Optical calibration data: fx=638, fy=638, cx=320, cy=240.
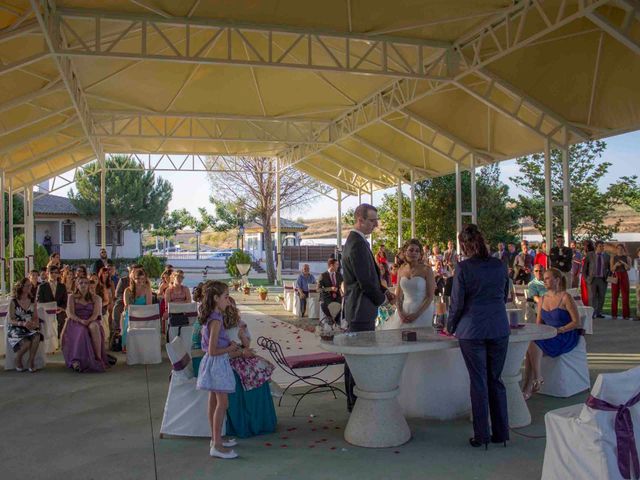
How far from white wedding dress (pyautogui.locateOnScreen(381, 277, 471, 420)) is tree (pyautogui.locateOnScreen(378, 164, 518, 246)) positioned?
1763cm

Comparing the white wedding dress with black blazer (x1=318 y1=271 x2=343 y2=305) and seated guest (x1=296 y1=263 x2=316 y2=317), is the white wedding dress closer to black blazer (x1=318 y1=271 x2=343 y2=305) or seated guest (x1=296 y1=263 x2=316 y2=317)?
black blazer (x1=318 y1=271 x2=343 y2=305)

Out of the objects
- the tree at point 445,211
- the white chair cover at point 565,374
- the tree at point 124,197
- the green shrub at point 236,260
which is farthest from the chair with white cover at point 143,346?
the tree at point 124,197

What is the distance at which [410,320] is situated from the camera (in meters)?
6.35

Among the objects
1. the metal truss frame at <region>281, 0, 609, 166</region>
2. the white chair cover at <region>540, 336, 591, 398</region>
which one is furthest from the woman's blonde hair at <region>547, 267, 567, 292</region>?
the metal truss frame at <region>281, 0, 609, 166</region>

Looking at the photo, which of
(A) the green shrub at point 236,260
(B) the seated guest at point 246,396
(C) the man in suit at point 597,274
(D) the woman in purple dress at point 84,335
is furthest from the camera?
(A) the green shrub at point 236,260

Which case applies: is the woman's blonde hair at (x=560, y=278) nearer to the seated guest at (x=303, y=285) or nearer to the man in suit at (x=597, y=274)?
the man in suit at (x=597, y=274)

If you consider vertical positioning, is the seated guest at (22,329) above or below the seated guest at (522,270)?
below

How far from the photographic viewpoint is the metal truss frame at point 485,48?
902 centimetres

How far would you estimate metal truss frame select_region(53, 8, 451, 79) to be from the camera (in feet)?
30.5

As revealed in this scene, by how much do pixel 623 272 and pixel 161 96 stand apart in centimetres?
1057

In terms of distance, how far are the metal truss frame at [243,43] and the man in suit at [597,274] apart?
479cm

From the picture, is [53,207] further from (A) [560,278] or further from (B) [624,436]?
(B) [624,436]

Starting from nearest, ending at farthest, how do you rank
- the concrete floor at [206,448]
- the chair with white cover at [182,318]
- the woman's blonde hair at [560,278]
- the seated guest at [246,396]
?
the concrete floor at [206,448] → the seated guest at [246,396] → the woman's blonde hair at [560,278] → the chair with white cover at [182,318]

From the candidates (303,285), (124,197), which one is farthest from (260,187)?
(303,285)
